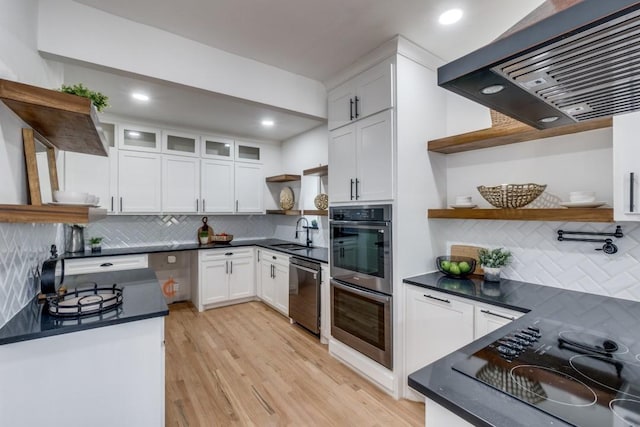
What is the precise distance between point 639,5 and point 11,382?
2235mm

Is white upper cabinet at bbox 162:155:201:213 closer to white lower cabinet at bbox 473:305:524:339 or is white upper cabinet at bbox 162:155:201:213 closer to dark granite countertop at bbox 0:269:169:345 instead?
dark granite countertop at bbox 0:269:169:345

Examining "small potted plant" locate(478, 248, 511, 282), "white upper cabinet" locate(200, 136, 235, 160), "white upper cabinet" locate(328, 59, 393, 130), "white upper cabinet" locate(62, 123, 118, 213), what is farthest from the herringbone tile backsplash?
"white upper cabinet" locate(200, 136, 235, 160)

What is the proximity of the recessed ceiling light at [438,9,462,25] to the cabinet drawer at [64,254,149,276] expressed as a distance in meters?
3.70

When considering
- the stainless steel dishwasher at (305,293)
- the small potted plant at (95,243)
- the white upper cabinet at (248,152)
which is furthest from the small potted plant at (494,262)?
the small potted plant at (95,243)

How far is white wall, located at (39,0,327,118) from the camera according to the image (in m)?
1.79

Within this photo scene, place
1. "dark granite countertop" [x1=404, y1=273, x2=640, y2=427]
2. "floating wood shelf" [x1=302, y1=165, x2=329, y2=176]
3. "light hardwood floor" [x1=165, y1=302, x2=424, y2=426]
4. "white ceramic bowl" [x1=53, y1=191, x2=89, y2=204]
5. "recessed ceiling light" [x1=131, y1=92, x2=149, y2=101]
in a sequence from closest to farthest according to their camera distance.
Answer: "dark granite countertop" [x1=404, y1=273, x2=640, y2=427] < "white ceramic bowl" [x1=53, y1=191, x2=89, y2=204] < "light hardwood floor" [x1=165, y1=302, x2=424, y2=426] < "recessed ceiling light" [x1=131, y1=92, x2=149, y2=101] < "floating wood shelf" [x1=302, y1=165, x2=329, y2=176]

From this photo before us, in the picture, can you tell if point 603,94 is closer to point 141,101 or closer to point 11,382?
point 11,382

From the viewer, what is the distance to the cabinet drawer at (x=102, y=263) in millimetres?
3265

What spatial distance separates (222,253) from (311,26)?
317 cm

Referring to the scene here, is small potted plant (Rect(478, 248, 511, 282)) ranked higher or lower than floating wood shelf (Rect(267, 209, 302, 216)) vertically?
lower

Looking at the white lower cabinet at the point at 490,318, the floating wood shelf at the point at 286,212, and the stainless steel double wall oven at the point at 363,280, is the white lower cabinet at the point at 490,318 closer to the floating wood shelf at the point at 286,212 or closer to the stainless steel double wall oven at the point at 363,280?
the stainless steel double wall oven at the point at 363,280

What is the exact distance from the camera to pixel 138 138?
154 inches

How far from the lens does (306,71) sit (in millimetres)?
2717

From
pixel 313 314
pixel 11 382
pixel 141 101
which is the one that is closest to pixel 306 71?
pixel 141 101
